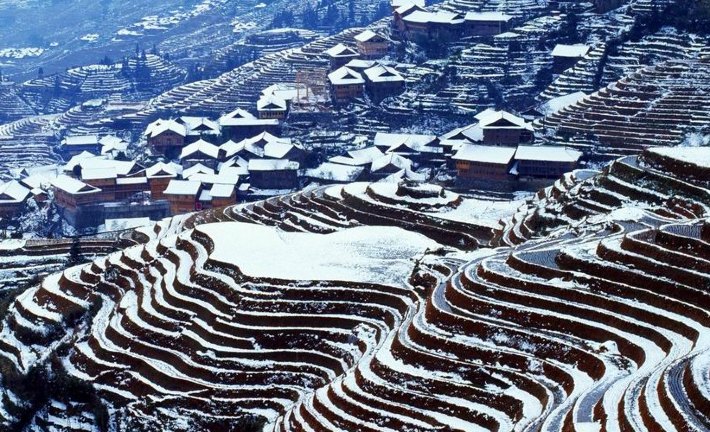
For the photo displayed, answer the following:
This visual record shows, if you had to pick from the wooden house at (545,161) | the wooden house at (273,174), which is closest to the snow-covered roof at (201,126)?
the wooden house at (273,174)

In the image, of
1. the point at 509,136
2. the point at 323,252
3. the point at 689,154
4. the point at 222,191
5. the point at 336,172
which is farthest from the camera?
the point at 336,172

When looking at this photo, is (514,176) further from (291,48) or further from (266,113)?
(291,48)

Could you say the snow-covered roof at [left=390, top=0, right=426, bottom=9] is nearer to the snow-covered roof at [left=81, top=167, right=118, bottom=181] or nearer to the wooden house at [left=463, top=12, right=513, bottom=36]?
the wooden house at [left=463, top=12, right=513, bottom=36]

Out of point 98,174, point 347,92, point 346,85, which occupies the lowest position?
point 98,174

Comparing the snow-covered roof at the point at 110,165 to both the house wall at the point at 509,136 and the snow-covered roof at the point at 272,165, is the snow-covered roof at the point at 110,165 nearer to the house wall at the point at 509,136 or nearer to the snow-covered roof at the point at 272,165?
the snow-covered roof at the point at 272,165

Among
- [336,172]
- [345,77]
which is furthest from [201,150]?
[345,77]

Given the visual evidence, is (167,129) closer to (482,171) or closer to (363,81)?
(363,81)
